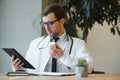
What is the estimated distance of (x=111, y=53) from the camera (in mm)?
5586

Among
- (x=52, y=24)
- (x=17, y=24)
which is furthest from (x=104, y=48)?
(x=52, y=24)

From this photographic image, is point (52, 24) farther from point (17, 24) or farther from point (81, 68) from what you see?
point (17, 24)

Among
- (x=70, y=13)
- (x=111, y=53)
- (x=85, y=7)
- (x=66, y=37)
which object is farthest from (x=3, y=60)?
(x=111, y=53)

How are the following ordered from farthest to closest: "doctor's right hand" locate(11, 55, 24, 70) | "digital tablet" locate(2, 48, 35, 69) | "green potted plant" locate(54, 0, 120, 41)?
"green potted plant" locate(54, 0, 120, 41) → "doctor's right hand" locate(11, 55, 24, 70) → "digital tablet" locate(2, 48, 35, 69)

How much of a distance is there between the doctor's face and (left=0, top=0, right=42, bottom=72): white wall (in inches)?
61.0

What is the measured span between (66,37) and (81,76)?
2.28 feet

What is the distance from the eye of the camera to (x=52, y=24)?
8.48 ft

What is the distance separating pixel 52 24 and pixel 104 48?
3116 mm

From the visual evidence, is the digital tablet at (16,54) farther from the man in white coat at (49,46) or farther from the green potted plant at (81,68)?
the green potted plant at (81,68)

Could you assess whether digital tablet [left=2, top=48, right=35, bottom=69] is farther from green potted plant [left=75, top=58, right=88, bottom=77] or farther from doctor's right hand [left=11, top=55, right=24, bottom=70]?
green potted plant [left=75, top=58, right=88, bottom=77]

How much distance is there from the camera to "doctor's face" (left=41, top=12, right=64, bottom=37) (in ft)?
8.36

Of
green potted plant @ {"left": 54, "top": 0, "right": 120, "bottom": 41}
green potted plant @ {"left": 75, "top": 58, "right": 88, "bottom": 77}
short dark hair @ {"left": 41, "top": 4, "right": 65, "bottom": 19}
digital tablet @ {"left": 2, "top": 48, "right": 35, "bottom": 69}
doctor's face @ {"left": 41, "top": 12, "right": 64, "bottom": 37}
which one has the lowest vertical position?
green potted plant @ {"left": 75, "top": 58, "right": 88, "bottom": 77}

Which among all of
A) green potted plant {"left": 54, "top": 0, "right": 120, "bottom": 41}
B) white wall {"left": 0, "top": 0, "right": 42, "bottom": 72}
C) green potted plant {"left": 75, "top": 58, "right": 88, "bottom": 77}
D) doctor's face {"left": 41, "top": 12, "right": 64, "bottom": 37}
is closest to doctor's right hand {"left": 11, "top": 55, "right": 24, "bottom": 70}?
doctor's face {"left": 41, "top": 12, "right": 64, "bottom": 37}

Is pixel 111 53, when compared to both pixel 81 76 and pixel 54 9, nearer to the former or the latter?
pixel 54 9
